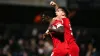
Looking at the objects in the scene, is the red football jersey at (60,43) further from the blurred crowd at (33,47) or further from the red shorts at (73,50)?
the blurred crowd at (33,47)

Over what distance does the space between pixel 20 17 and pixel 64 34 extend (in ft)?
43.9

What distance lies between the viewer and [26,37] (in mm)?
21422

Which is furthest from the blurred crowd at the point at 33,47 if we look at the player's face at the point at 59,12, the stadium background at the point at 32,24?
the player's face at the point at 59,12

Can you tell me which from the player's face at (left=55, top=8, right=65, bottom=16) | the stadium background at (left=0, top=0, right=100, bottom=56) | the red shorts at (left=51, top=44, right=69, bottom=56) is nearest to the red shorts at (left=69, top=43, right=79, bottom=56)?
the red shorts at (left=51, top=44, right=69, bottom=56)

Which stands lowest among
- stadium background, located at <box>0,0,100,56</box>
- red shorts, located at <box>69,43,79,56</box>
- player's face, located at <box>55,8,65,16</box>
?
stadium background, located at <box>0,0,100,56</box>

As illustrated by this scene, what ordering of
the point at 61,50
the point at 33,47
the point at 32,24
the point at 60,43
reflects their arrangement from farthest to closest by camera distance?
the point at 32,24, the point at 33,47, the point at 60,43, the point at 61,50

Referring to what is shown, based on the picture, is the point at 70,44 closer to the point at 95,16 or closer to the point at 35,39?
the point at 35,39

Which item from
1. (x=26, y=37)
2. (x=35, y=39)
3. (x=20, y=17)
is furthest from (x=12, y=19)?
(x=35, y=39)

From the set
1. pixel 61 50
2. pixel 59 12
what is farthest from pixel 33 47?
pixel 61 50

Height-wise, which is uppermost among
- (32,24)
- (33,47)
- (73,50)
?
(73,50)

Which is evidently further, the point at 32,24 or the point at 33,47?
the point at 32,24

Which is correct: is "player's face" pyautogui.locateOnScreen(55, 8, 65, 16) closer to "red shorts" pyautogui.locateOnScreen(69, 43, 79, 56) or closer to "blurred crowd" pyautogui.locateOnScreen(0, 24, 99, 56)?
"red shorts" pyautogui.locateOnScreen(69, 43, 79, 56)

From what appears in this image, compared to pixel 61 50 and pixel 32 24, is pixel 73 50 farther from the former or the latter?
pixel 32 24

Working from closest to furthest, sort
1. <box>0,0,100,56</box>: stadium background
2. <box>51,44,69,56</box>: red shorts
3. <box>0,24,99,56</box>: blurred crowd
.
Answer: <box>51,44,69,56</box>: red shorts < <box>0,24,99,56</box>: blurred crowd < <box>0,0,100,56</box>: stadium background
